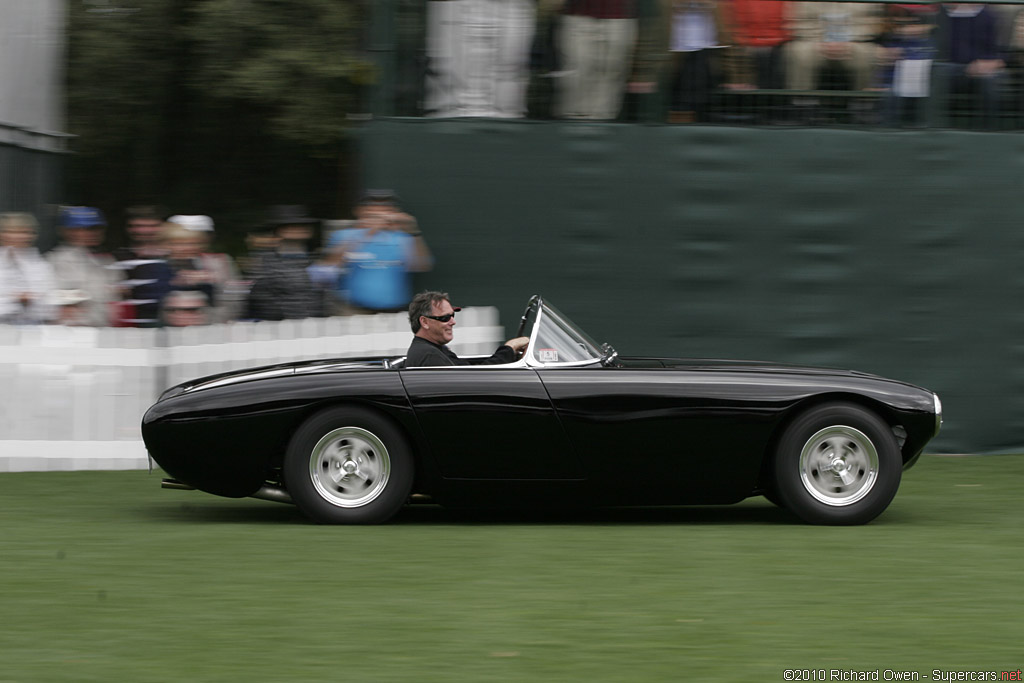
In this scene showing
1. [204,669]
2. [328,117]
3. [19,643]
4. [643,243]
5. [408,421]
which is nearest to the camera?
[204,669]

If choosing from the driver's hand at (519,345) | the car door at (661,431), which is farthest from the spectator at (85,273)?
the car door at (661,431)

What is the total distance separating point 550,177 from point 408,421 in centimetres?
464

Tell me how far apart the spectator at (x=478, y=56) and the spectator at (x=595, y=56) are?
0.99ft

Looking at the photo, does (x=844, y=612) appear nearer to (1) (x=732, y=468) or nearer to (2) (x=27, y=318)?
(1) (x=732, y=468)

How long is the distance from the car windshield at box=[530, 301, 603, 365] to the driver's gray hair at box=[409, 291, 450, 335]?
0.58m

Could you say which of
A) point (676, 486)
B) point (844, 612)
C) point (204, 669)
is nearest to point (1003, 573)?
point (844, 612)

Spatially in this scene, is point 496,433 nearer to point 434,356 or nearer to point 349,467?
point 434,356

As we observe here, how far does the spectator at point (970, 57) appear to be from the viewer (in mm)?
11359

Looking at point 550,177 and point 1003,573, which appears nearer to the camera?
point 1003,573

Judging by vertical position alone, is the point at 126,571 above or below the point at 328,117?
below

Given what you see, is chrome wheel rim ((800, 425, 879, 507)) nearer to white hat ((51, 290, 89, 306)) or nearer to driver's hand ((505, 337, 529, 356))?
driver's hand ((505, 337, 529, 356))

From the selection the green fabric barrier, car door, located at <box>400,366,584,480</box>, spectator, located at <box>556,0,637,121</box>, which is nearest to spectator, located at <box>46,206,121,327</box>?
the green fabric barrier

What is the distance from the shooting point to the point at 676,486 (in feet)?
24.0

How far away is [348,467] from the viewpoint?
732 cm
